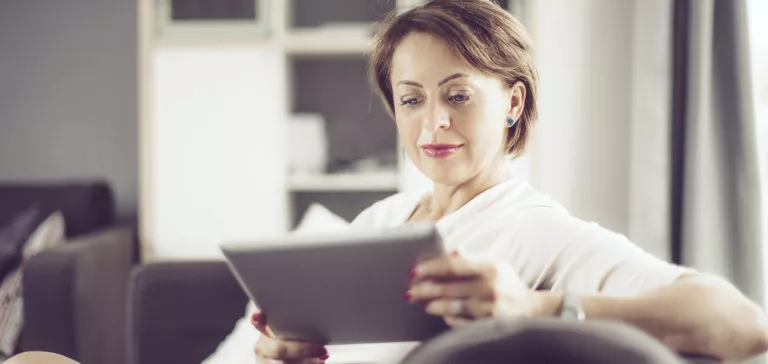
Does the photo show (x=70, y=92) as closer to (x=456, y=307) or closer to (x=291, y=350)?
(x=291, y=350)

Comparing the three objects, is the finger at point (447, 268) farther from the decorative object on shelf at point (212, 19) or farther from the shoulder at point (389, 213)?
the decorative object on shelf at point (212, 19)

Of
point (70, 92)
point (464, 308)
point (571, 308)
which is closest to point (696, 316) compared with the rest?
point (571, 308)

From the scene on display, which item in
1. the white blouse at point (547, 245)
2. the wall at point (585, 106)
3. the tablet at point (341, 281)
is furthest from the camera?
the wall at point (585, 106)

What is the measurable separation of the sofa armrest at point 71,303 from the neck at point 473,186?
3.97 ft

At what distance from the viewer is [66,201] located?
2.20 metres

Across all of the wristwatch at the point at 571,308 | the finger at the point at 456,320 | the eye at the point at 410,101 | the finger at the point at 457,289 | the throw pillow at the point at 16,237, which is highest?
the eye at the point at 410,101

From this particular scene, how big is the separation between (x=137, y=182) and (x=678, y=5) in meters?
2.16

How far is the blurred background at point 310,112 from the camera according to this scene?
4.62ft

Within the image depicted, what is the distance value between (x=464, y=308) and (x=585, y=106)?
5.14 ft

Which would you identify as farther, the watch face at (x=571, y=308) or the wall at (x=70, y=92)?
the wall at (x=70, y=92)

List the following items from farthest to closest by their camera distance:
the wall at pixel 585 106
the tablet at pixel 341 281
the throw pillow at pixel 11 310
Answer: the wall at pixel 585 106 → the throw pillow at pixel 11 310 → the tablet at pixel 341 281

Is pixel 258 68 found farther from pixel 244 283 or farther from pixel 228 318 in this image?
pixel 244 283

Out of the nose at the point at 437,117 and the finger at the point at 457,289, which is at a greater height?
the nose at the point at 437,117

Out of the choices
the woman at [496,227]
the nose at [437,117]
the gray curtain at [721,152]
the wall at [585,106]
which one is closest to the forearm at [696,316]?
the woman at [496,227]
